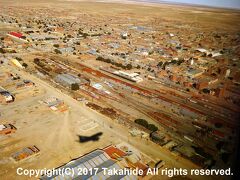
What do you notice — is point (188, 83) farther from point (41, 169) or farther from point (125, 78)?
point (41, 169)

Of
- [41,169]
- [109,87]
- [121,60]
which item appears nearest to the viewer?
[41,169]

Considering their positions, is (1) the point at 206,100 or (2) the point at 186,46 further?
(2) the point at 186,46

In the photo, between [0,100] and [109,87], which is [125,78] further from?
[0,100]

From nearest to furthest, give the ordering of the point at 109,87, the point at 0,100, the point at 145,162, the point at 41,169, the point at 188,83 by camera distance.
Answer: the point at 41,169, the point at 145,162, the point at 0,100, the point at 109,87, the point at 188,83

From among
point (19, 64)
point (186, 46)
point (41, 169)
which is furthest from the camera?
point (186, 46)

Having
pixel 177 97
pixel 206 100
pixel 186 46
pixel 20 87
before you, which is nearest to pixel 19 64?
pixel 20 87

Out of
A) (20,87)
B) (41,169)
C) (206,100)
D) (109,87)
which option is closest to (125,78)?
(109,87)
